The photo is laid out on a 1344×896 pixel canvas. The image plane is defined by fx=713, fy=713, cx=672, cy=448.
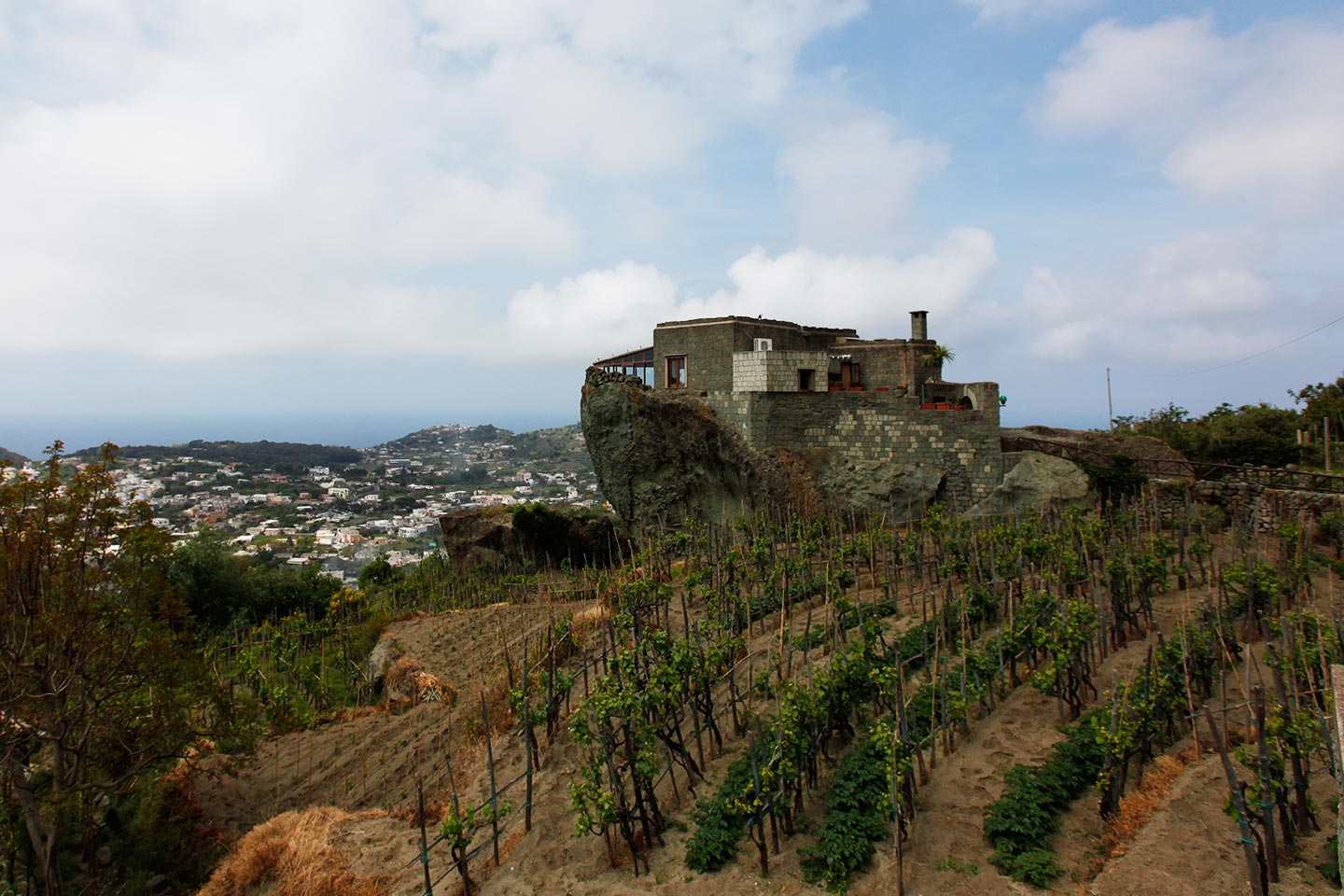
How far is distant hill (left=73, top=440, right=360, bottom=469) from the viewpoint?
100 m

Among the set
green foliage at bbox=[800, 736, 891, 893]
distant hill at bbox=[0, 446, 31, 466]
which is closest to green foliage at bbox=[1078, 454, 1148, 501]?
Answer: green foliage at bbox=[800, 736, 891, 893]

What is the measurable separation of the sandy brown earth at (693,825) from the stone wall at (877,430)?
9112 mm

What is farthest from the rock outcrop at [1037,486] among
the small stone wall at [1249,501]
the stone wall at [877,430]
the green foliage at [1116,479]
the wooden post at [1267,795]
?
the wooden post at [1267,795]

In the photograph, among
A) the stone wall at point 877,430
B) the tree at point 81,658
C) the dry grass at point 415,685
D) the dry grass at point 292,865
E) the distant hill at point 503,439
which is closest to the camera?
the dry grass at point 292,865

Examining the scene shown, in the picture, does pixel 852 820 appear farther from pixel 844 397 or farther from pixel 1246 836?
pixel 844 397

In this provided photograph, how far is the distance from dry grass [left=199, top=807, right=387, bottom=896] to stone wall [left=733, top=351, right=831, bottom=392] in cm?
1783

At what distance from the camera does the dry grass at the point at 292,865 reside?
9.27 metres

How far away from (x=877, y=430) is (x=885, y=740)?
17656 millimetres

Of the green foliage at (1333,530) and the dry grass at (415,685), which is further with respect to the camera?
the green foliage at (1333,530)

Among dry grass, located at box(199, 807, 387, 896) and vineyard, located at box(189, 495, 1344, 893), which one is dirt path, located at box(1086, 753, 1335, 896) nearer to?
vineyard, located at box(189, 495, 1344, 893)

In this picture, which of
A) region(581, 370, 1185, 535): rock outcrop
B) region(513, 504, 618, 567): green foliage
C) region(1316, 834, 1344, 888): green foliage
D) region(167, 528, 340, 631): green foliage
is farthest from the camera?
region(513, 504, 618, 567): green foliage

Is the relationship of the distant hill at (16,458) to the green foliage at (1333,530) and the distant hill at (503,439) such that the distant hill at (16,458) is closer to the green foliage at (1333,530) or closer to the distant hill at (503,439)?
the green foliage at (1333,530)

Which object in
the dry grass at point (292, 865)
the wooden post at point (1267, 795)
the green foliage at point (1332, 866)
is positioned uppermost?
the wooden post at point (1267, 795)

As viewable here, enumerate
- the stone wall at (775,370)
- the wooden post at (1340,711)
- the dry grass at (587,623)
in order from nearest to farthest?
the wooden post at (1340,711) → the dry grass at (587,623) → the stone wall at (775,370)
